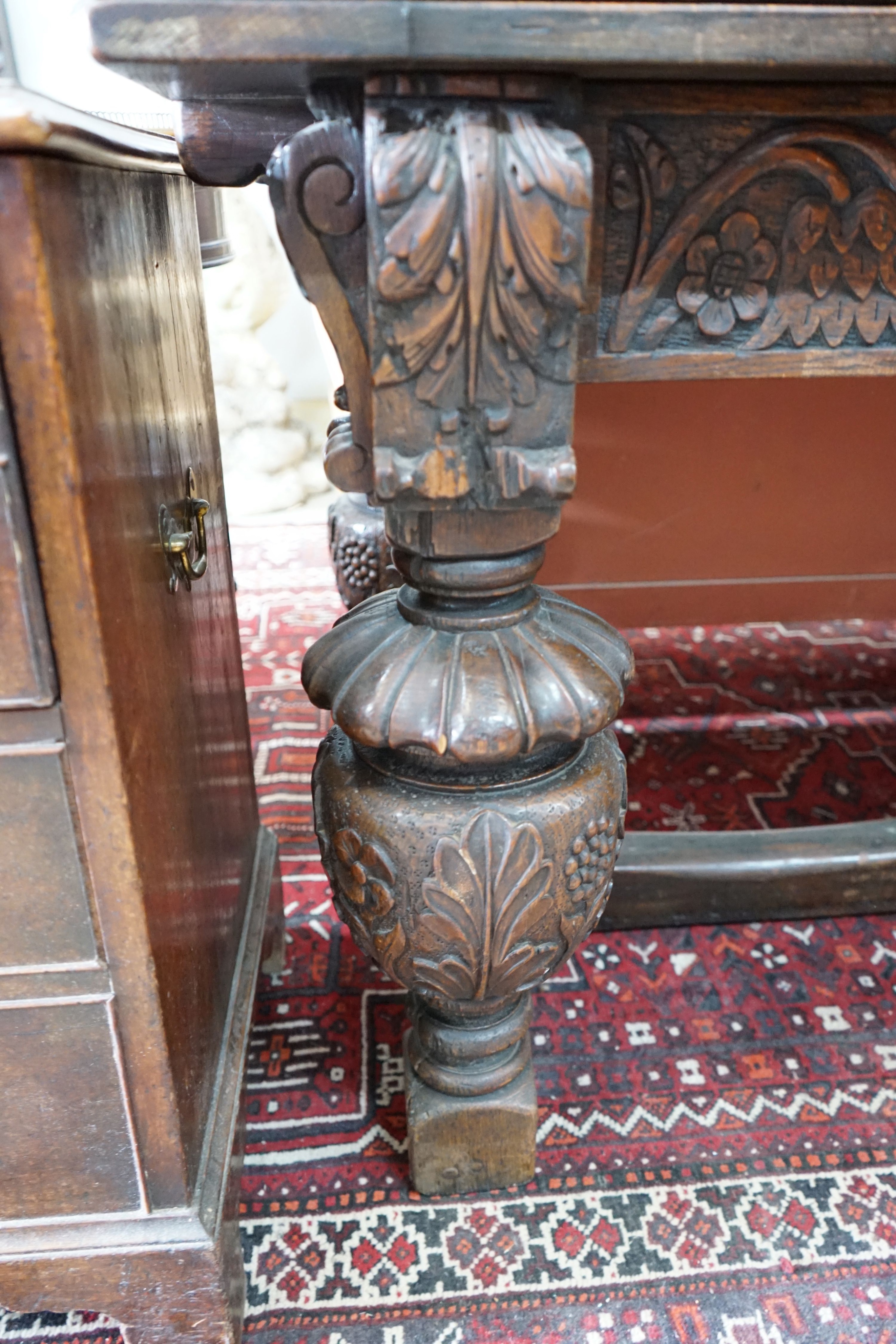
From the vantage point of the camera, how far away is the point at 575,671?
70 cm

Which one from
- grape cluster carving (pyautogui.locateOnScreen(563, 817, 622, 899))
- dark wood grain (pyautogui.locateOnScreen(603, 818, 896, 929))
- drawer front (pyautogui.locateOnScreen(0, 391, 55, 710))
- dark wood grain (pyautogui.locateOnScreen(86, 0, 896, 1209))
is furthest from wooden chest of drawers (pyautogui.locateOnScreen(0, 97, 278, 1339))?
dark wood grain (pyautogui.locateOnScreen(603, 818, 896, 929))

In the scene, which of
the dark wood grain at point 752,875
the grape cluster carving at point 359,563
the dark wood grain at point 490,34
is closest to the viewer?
the dark wood grain at point 490,34

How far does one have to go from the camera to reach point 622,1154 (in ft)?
3.15

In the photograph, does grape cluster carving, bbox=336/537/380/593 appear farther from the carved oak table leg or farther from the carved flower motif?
the carved flower motif

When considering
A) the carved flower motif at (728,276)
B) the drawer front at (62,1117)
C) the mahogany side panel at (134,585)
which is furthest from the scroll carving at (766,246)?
the drawer front at (62,1117)

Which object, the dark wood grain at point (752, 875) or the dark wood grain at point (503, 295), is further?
the dark wood grain at point (752, 875)

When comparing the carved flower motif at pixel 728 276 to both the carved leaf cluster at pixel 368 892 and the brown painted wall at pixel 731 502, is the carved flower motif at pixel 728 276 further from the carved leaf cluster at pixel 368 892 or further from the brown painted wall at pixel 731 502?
the brown painted wall at pixel 731 502

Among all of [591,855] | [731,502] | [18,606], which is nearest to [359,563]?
[731,502]

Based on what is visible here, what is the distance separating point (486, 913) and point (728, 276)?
0.47 metres

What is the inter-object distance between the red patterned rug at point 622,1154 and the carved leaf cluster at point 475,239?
757 mm

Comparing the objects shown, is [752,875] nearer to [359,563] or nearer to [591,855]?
[591,855]

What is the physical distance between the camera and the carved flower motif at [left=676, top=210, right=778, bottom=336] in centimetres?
61

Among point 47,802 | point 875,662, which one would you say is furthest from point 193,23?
point 875,662

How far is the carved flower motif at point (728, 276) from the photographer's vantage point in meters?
0.61
